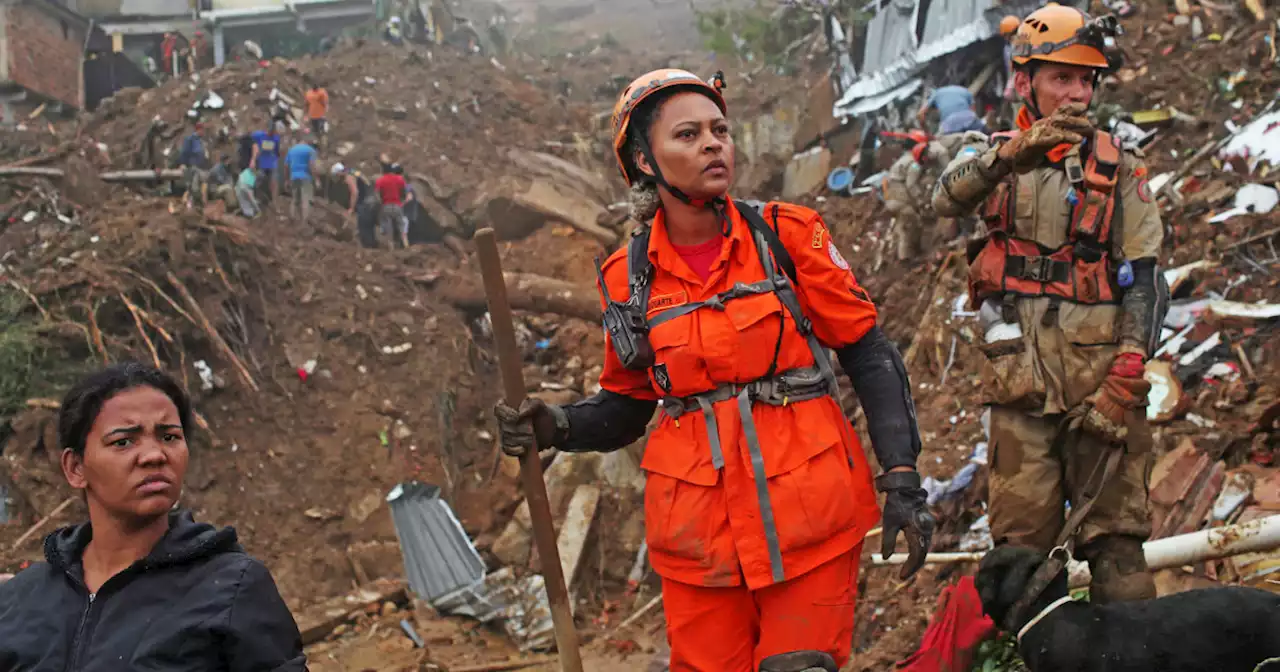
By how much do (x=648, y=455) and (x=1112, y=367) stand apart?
70.2 inches

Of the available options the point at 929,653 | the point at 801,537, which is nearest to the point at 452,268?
the point at 929,653

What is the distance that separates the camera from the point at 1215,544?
393 centimetres

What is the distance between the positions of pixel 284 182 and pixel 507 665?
13.5 m

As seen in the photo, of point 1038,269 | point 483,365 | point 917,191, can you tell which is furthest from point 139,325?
point 1038,269

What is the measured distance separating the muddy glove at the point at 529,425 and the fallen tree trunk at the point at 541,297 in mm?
9022

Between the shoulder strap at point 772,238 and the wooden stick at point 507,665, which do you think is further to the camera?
the wooden stick at point 507,665

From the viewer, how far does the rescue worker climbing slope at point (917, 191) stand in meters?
9.83

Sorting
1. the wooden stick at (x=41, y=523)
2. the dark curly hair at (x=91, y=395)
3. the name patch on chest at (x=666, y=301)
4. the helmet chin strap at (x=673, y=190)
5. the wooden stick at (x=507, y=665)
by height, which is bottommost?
the wooden stick at (x=507, y=665)

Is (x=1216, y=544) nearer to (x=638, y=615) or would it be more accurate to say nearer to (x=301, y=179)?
(x=638, y=615)

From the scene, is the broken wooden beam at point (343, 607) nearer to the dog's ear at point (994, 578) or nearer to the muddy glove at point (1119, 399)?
the dog's ear at point (994, 578)

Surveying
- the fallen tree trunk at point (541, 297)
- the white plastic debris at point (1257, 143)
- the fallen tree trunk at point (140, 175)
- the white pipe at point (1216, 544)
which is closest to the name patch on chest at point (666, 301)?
the white pipe at point (1216, 544)

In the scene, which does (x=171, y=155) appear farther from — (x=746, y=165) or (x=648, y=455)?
(x=648, y=455)

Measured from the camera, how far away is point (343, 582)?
9352 mm

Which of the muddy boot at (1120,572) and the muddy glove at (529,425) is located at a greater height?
the muddy glove at (529,425)
